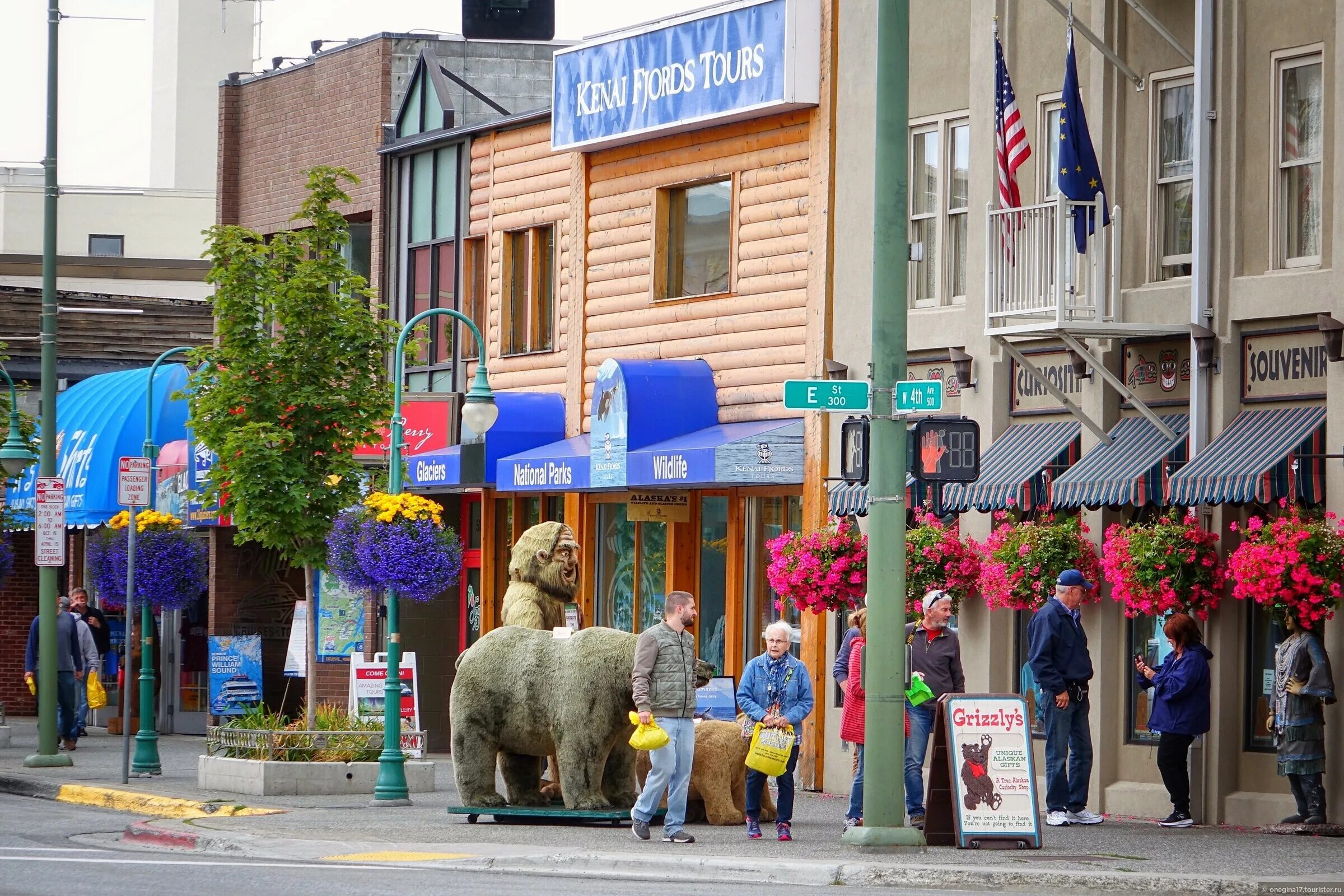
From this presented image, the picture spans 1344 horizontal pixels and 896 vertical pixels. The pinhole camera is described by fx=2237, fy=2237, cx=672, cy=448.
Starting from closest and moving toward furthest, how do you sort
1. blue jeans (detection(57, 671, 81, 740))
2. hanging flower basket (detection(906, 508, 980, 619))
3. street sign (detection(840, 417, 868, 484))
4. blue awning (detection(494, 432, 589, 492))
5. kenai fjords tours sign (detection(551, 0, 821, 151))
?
street sign (detection(840, 417, 868, 484)) < hanging flower basket (detection(906, 508, 980, 619)) < kenai fjords tours sign (detection(551, 0, 821, 151)) < blue awning (detection(494, 432, 589, 492)) < blue jeans (detection(57, 671, 81, 740))

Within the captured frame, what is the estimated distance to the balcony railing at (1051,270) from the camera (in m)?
18.9

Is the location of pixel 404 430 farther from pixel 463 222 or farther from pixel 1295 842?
pixel 1295 842

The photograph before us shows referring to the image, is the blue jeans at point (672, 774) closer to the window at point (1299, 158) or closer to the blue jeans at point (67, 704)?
the window at point (1299, 158)

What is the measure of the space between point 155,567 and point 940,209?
12.2 m

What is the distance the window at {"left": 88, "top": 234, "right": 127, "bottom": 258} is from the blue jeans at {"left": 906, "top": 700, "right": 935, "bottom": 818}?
43.7 m

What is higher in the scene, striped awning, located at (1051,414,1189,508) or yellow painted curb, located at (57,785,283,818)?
striped awning, located at (1051,414,1189,508)

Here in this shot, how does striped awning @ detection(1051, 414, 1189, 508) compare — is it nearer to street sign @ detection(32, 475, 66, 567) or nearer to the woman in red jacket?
the woman in red jacket

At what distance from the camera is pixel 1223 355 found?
18688 millimetres

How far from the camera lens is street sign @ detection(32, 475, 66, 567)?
2547 centimetres

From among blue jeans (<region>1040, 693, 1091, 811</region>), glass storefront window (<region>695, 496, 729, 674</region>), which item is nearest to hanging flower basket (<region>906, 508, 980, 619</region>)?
blue jeans (<region>1040, 693, 1091, 811</region>)

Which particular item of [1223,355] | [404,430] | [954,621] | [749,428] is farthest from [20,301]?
[1223,355]

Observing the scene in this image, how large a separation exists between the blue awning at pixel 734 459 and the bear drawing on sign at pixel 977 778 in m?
6.70

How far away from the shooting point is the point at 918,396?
15.4 metres

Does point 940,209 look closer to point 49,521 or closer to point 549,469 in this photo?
point 549,469
